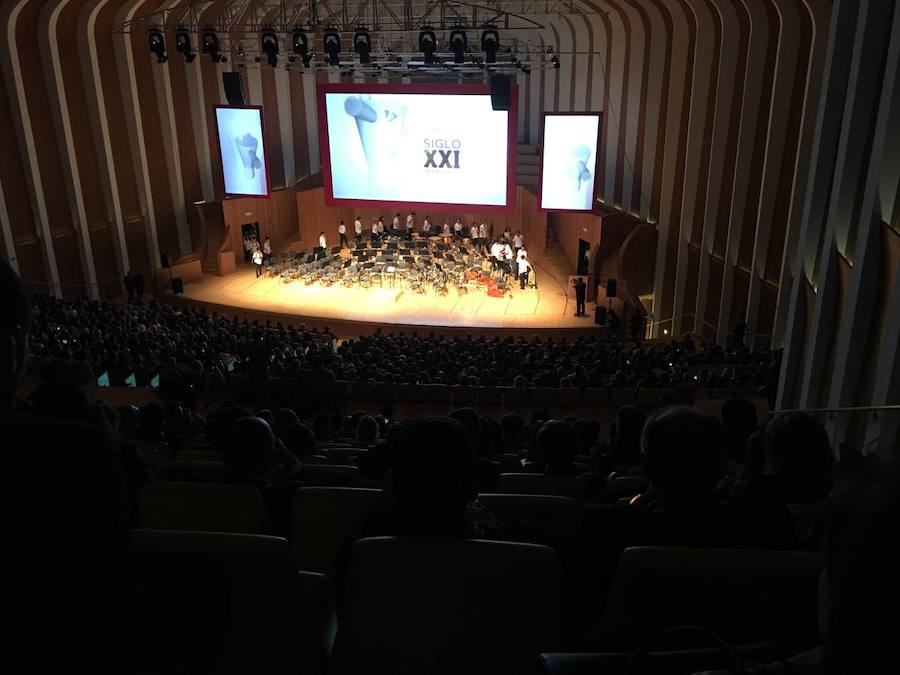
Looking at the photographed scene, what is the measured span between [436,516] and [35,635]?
3.17 ft

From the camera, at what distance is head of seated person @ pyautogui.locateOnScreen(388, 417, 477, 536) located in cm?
186

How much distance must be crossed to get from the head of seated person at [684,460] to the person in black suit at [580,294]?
47.9ft

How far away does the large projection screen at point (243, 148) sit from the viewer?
19.4 meters

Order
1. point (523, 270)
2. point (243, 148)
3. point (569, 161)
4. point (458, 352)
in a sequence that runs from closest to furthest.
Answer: point (458, 352)
point (569, 161)
point (523, 270)
point (243, 148)

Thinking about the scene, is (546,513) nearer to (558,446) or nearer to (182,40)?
(558,446)

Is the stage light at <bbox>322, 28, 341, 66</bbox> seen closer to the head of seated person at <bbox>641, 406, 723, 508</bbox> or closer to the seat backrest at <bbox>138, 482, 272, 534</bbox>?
the seat backrest at <bbox>138, 482, 272, 534</bbox>

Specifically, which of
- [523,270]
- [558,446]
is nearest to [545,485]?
[558,446]

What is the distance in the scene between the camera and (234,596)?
1.78m

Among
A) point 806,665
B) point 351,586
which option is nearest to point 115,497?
point 351,586

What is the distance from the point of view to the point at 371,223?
2403 centimetres

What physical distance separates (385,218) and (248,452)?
21.4m

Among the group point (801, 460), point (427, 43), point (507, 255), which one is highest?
point (427, 43)

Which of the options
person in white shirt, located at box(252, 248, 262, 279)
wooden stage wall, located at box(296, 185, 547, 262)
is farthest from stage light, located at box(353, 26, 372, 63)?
wooden stage wall, located at box(296, 185, 547, 262)

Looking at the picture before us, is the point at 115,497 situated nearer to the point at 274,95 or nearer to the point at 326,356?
the point at 326,356
